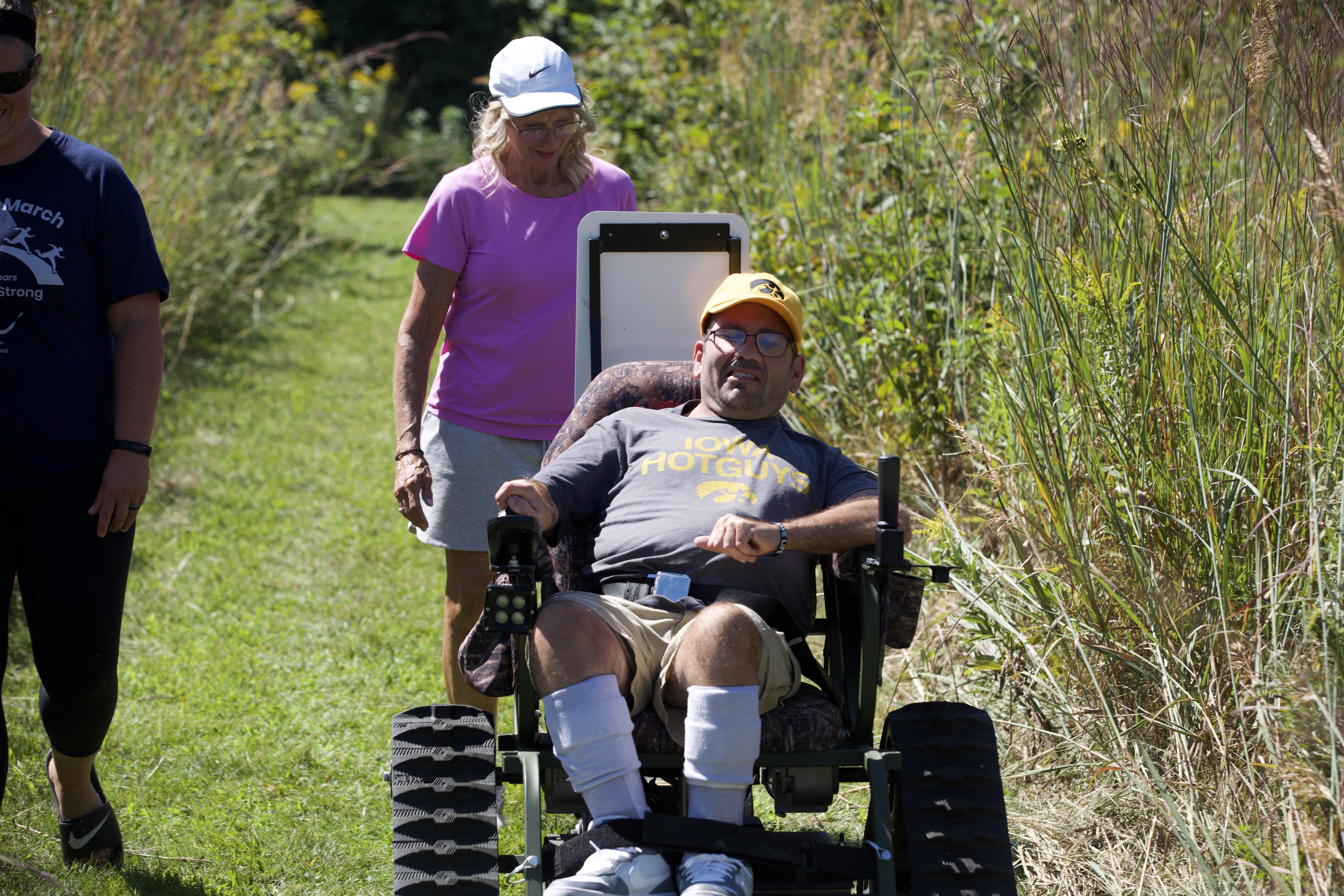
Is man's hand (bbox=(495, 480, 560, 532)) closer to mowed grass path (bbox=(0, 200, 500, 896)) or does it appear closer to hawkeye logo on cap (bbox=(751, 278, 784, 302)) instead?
hawkeye logo on cap (bbox=(751, 278, 784, 302))

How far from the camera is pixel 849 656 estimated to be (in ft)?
9.26

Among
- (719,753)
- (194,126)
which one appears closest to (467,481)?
(719,753)

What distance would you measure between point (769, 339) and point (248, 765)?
81.2 inches

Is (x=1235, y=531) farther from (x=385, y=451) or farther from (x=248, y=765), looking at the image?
(x=385, y=451)

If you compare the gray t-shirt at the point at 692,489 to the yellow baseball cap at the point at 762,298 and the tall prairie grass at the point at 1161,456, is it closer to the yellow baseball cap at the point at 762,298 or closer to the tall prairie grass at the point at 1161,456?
the yellow baseball cap at the point at 762,298

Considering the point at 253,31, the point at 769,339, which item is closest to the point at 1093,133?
the point at 769,339

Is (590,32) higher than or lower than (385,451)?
higher

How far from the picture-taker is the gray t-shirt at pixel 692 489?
2.81 metres

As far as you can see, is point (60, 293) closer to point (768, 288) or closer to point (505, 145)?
point (505, 145)

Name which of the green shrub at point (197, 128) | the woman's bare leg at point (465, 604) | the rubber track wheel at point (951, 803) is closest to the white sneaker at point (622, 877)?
the rubber track wheel at point (951, 803)

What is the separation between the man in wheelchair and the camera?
2383 millimetres

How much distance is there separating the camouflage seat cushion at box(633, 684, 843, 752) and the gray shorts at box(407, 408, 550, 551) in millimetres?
971

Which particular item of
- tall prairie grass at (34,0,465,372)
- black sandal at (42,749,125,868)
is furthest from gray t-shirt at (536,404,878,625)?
tall prairie grass at (34,0,465,372)

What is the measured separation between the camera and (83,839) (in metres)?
3.04
